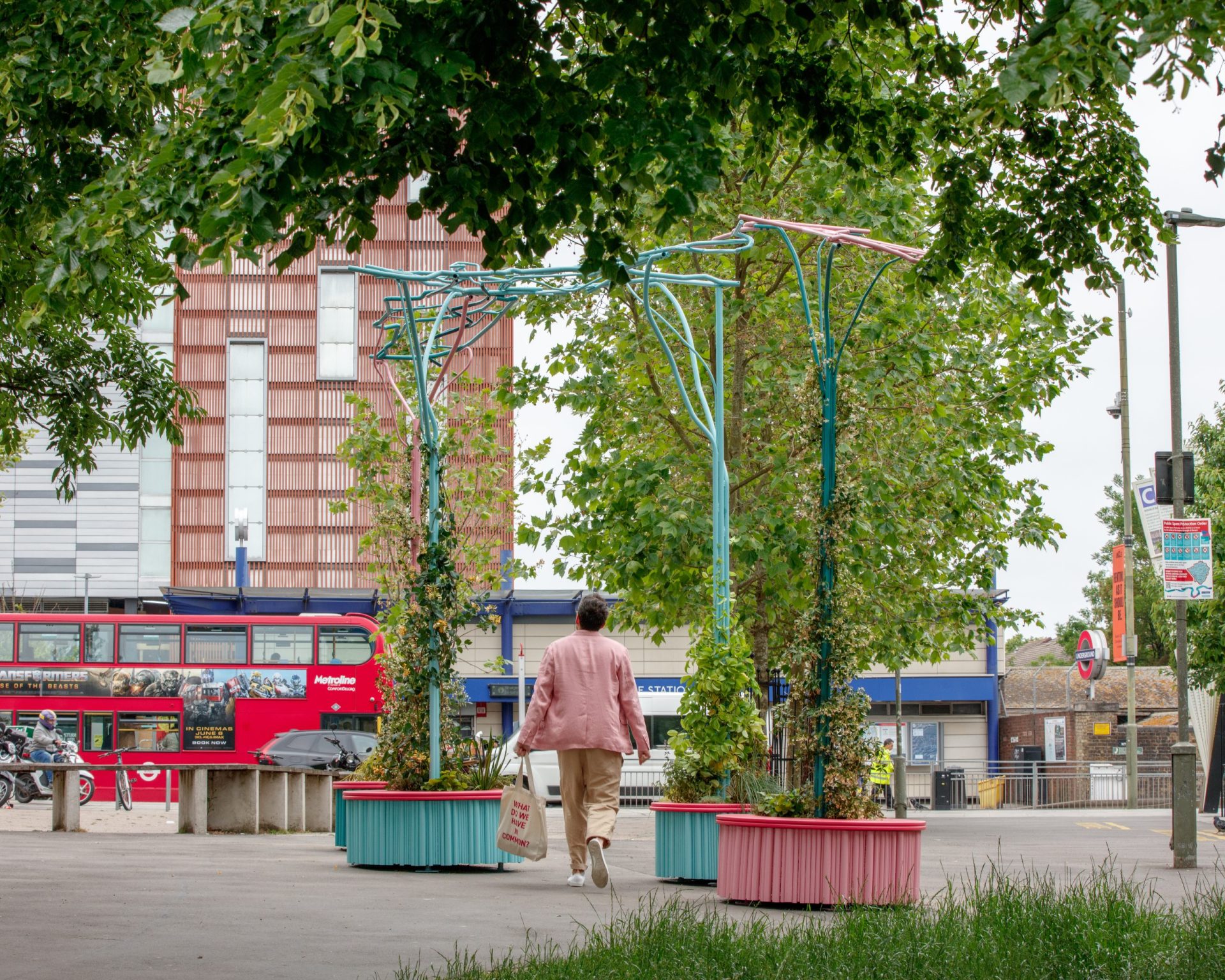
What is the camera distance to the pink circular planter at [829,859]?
8.40 metres

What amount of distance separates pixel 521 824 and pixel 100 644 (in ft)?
83.1

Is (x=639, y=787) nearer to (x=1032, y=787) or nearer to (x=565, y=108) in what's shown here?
(x=1032, y=787)

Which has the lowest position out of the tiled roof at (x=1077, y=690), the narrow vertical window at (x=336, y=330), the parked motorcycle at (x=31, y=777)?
the parked motorcycle at (x=31, y=777)

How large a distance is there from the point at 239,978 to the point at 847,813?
3998 millimetres

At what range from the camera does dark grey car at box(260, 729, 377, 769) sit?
3130 cm

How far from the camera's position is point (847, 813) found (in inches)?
341

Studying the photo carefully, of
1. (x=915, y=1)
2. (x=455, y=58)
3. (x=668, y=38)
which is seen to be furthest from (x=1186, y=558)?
(x=455, y=58)

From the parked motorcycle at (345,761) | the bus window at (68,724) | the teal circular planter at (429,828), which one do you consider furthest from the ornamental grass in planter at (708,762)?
the bus window at (68,724)

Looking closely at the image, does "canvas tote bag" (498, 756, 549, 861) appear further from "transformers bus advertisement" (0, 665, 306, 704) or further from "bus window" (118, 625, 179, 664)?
"bus window" (118, 625, 179, 664)

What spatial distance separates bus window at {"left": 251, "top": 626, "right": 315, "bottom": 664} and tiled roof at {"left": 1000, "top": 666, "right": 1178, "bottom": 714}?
818 inches

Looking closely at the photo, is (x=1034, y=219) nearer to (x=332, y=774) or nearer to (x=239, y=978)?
(x=239, y=978)

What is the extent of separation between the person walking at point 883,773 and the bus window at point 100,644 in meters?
16.7

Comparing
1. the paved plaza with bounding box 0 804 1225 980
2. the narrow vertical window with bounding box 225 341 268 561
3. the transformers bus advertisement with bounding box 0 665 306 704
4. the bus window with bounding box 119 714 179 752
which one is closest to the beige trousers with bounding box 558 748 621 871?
the paved plaza with bounding box 0 804 1225 980

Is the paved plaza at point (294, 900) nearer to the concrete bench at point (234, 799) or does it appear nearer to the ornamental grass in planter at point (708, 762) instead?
the ornamental grass in planter at point (708, 762)
